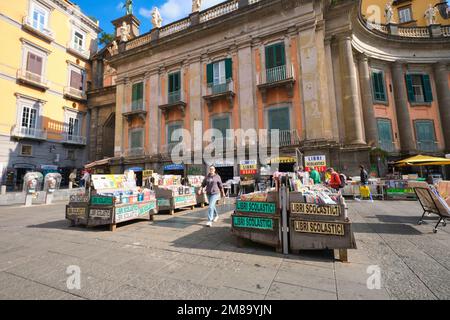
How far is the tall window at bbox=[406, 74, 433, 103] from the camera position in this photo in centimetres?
1877

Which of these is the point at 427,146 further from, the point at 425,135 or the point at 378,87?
the point at 378,87

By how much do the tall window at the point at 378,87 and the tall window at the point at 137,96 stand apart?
1969 cm

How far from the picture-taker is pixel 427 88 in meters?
18.8

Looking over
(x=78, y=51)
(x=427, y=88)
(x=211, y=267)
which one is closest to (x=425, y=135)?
Answer: (x=427, y=88)

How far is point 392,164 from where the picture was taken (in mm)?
16391

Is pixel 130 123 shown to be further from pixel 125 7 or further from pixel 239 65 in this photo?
pixel 125 7

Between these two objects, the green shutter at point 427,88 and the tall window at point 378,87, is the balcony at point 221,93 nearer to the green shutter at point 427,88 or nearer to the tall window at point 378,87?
the tall window at point 378,87

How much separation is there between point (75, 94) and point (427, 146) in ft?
116

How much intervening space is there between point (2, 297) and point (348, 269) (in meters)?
4.49

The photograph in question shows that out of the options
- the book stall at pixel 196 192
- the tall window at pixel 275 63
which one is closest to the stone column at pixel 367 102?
the tall window at pixel 275 63

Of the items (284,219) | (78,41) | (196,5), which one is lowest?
(284,219)

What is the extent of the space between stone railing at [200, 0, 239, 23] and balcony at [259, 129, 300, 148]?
10.1 metres

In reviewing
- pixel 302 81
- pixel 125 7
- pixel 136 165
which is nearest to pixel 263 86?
pixel 302 81

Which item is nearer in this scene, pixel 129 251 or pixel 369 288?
pixel 369 288
